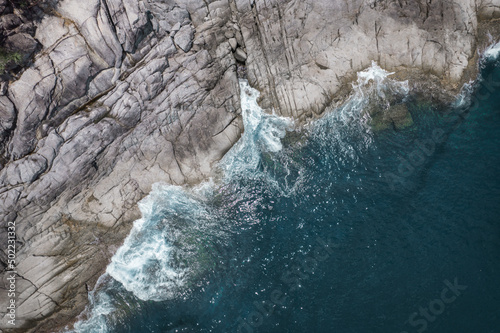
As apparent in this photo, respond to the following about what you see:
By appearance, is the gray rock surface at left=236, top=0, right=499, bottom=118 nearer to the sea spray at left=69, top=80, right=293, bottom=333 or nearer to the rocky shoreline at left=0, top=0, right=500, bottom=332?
the rocky shoreline at left=0, top=0, right=500, bottom=332

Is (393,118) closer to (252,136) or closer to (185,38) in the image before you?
(252,136)

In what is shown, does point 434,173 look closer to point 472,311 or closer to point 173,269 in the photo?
point 472,311

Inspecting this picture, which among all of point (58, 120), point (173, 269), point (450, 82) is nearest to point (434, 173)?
point (450, 82)

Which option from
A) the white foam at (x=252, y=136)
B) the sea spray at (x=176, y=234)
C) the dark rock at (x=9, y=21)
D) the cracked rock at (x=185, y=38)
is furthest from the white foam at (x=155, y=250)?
the dark rock at (x=9, y=21)

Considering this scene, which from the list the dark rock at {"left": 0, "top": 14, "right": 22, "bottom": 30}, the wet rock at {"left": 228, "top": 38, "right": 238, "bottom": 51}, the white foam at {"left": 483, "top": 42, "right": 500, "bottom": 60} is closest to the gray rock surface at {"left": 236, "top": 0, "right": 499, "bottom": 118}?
the wet rock at {"left": 228, "top": 38, "right": 238, "bottom": 51}

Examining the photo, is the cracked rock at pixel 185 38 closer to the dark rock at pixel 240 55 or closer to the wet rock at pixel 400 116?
the dark rock at pixel 240 55

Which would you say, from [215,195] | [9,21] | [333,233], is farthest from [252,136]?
[9,21]
